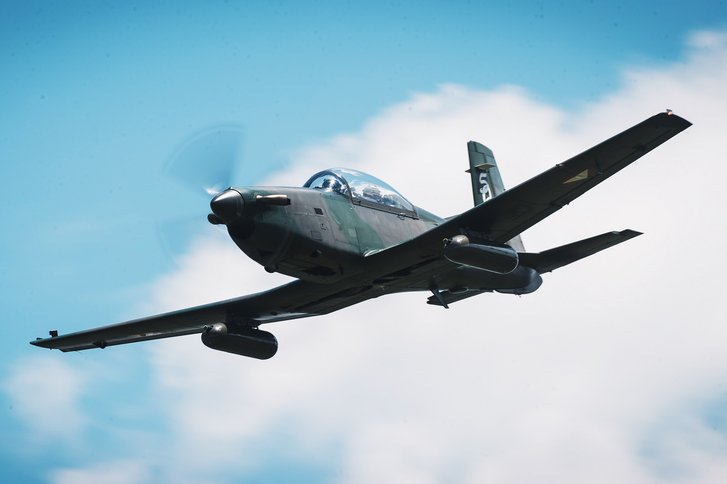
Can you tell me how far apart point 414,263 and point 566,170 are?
394cm

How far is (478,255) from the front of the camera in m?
21.3

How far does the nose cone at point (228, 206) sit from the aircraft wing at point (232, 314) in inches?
137

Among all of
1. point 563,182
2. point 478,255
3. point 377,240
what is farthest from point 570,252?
point 377,240

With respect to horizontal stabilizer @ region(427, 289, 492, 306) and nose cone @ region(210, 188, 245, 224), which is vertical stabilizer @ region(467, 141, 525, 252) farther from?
nose cone @ region(210, 188, 245, 224)

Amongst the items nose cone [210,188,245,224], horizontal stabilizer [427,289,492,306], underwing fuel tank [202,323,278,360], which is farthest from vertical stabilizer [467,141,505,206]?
nose cone [210,188,245,224]

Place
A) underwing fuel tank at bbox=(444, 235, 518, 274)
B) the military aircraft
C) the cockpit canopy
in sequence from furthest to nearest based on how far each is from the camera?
the cockpit canopy → underwing fuel tank at bbox=(444, 235, 518, 274) → the military aircraft

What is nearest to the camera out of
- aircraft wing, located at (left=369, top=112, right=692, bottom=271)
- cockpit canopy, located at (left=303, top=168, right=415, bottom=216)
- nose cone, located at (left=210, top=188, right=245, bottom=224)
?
aircraft wing, located at (left=369, top=112, right=692, bottom=271)

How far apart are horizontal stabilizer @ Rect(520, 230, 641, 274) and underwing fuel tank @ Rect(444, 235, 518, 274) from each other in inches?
115

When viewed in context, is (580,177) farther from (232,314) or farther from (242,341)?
(232,314)

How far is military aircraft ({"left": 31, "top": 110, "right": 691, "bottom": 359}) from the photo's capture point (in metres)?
20.8

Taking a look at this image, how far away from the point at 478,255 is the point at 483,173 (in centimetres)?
917

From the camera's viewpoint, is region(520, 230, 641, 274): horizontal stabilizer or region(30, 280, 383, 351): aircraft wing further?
region(30, 280, 383, 351): aircraft wing

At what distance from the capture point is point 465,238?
21.2 meters

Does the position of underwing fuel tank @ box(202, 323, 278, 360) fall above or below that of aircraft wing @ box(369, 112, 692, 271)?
above
